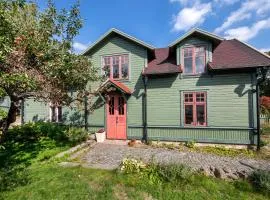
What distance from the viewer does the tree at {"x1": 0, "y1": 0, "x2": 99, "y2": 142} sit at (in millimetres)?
7371

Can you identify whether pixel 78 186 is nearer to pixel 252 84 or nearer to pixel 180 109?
pixel 180 109

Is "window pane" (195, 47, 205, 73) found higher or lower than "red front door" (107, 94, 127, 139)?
higher

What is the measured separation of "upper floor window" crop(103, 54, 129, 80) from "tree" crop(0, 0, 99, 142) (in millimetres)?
5754

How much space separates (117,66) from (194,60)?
4.94 m

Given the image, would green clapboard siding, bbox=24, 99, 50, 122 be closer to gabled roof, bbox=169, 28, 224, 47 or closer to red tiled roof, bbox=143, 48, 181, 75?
red tiled roof, bbox=143, 48, 181, 75

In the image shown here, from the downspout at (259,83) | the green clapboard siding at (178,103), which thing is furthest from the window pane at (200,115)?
the downspout at (259,83)

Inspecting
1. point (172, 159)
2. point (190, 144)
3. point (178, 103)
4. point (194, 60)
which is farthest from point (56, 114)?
point (194, 60)

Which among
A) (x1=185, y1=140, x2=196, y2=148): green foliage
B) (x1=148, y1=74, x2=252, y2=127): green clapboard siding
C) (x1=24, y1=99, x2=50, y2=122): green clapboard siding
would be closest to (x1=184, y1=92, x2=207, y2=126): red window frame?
(x1=148, y1=74, x2=252, y2=127): green clapboard siding

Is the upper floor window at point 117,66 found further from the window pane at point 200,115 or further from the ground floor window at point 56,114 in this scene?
the window pane at point 200,115

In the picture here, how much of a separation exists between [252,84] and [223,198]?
772 cm

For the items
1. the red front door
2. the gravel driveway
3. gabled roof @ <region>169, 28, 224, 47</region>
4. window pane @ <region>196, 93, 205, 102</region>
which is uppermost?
gabled roof @ <region>169, 28, 224, 47</region>

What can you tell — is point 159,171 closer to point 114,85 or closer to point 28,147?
point 114,85

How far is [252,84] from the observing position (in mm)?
12594

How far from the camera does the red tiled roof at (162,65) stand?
14.0 meters
